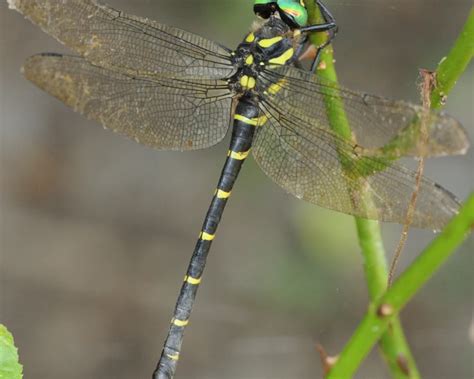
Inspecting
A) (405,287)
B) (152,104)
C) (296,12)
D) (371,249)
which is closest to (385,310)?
(405,287)

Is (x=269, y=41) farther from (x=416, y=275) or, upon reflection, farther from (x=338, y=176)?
(x=416, y=275)

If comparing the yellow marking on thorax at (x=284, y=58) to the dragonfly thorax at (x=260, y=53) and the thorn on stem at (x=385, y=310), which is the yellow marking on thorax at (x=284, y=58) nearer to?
the dragonfly thorax at (x=260, y=53)

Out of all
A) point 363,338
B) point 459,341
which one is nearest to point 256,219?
point 459,341

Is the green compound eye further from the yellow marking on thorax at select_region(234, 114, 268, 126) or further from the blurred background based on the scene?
the blurred background

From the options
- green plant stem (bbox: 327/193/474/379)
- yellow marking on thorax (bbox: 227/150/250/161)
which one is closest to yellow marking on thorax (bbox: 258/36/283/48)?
yellow marking on thorax (bbox: 227/150/250/161)

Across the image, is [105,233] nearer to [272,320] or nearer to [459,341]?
[272,320]
